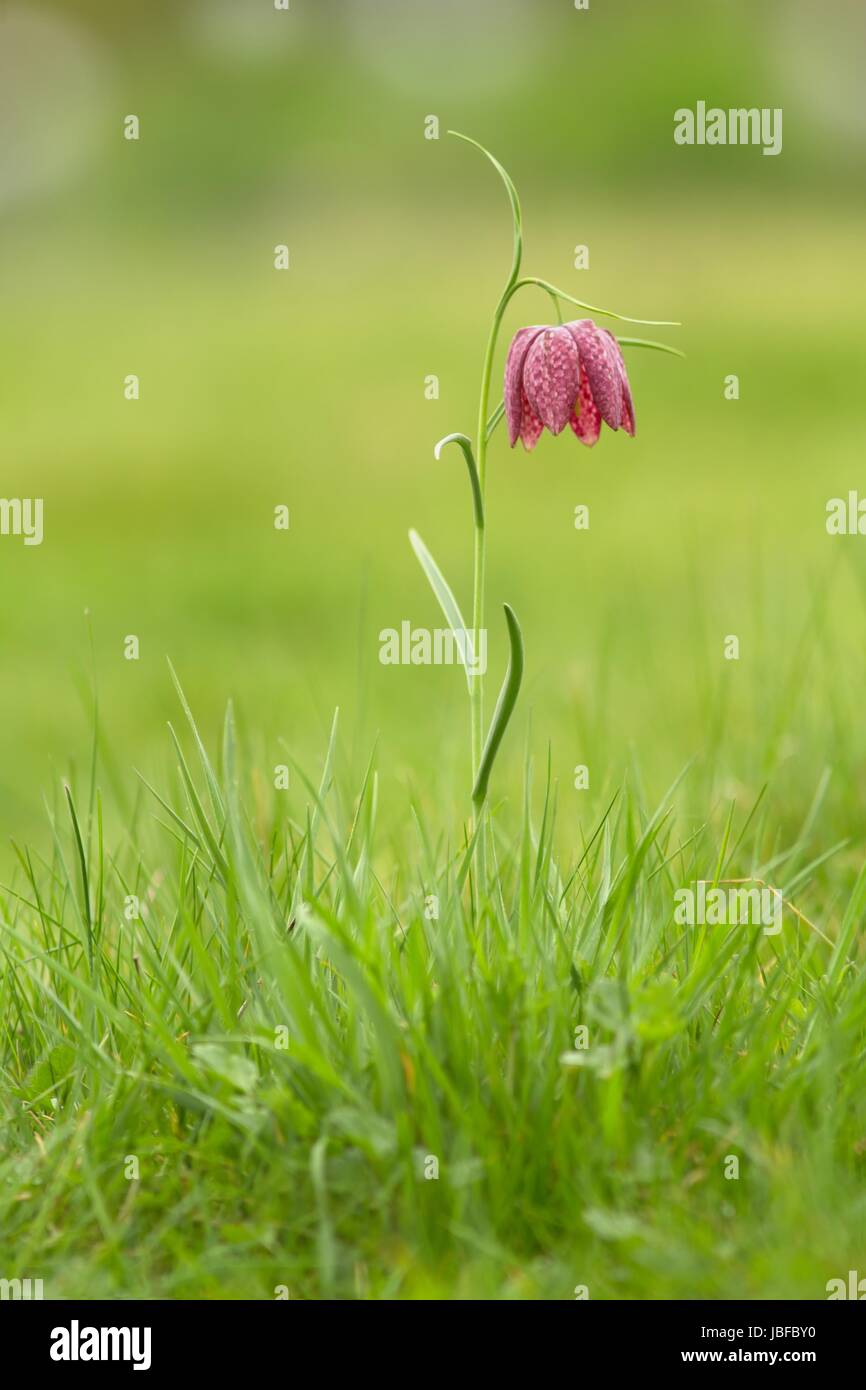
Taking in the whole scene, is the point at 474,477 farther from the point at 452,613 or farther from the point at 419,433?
the point at 419,433

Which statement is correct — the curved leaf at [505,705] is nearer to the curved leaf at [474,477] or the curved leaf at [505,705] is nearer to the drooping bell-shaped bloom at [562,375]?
the curved leaf at [474,477]

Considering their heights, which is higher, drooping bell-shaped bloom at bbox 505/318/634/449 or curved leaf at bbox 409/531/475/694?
drooping bell-shaped bloom at bbox 505/318/634/449

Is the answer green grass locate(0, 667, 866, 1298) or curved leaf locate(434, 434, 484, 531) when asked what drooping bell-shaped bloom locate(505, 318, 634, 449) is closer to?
curved leaf locate(434, 434, 484, 531)

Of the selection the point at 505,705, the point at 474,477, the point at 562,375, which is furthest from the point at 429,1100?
the point at 562,375

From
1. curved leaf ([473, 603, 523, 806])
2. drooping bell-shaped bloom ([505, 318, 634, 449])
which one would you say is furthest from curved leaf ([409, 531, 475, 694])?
drooping bell-shaped bloom ([505, 318, 634, 449])

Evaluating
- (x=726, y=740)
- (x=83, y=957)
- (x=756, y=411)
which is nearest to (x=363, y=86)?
(x=756, y=411)

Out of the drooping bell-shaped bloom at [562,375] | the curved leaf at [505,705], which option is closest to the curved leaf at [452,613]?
the curved leaf at [505,705]
